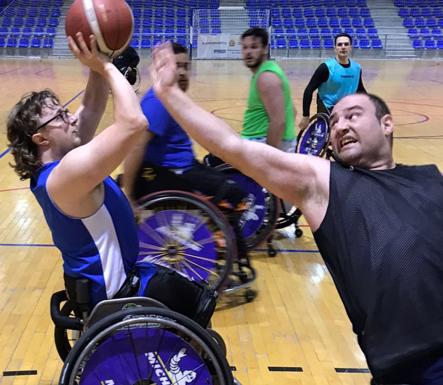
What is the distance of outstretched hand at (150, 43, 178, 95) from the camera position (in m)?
1.59

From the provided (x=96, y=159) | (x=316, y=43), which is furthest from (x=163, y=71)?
(x=316, y=43)

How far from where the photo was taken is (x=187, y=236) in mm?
2773

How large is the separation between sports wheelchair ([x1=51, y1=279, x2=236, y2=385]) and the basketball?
0.82 meters

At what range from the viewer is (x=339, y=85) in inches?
186

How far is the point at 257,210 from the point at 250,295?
1.89 ft

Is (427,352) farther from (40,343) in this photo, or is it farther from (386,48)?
→ (386,48)

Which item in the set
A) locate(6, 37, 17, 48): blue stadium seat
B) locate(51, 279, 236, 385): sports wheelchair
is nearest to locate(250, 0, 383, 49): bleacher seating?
locate(6, 37, 17, 48): blue stadium seat

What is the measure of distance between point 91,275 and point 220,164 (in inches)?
73.1

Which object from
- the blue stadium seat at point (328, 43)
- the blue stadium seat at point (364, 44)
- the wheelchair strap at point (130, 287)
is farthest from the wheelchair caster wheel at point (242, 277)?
the blue stadium seat at point (364, 44)

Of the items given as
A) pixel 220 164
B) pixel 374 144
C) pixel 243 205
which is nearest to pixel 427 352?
pixel 374 144

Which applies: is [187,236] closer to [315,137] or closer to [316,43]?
[315,137]

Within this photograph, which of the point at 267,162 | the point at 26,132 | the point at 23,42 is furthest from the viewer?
the point at 23,42

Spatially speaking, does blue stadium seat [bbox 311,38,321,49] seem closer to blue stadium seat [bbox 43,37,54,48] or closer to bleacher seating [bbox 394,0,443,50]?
bleacher seating [bbox 394,0,443,50]

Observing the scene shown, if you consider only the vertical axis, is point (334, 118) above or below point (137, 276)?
above
